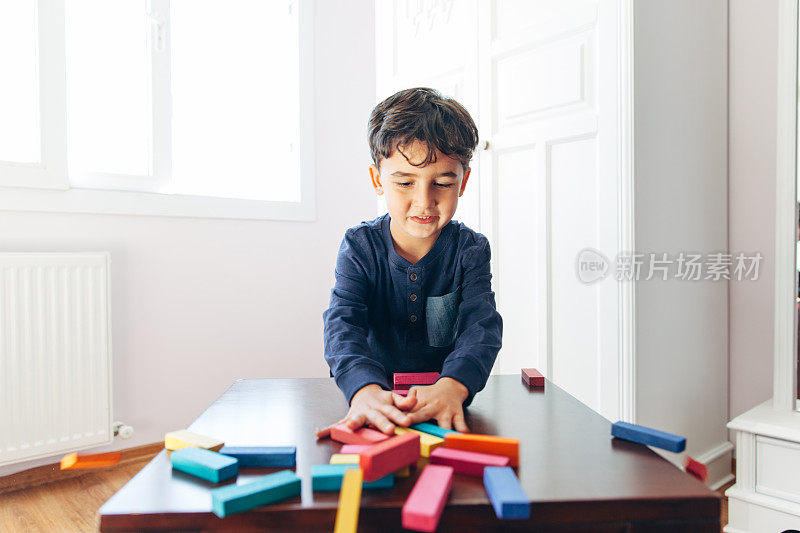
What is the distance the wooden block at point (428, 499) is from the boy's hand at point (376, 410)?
130 mm

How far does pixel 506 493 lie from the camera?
0.37m

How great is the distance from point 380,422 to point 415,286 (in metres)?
0.42

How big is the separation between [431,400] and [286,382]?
0.26 metres

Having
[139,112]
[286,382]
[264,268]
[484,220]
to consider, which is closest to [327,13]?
[139,112]

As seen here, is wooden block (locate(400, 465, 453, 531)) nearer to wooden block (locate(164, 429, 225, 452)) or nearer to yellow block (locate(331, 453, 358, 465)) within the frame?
yellow block (locate(331, 453, 358, 465))

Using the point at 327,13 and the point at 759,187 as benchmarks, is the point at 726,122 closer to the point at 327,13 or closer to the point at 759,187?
the point at 759,187

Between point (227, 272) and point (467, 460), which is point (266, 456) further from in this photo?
point (227, 272)

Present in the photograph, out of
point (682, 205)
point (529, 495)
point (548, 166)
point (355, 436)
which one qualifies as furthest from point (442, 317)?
point (682, 205)

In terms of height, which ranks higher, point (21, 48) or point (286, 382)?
point (21, 48)

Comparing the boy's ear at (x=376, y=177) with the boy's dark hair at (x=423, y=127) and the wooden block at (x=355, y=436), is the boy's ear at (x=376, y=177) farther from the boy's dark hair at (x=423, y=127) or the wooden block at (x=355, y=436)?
the wooden block at (x=355, y=436)

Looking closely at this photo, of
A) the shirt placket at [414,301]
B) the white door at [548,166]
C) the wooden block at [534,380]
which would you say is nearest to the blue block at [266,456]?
the wooden block at [534,380]

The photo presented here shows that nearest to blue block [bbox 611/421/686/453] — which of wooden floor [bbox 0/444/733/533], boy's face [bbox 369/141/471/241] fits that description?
boy's face [bbox 369/141/471/241]

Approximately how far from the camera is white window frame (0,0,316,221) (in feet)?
5.49

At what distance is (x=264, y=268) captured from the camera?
89.6 inches
